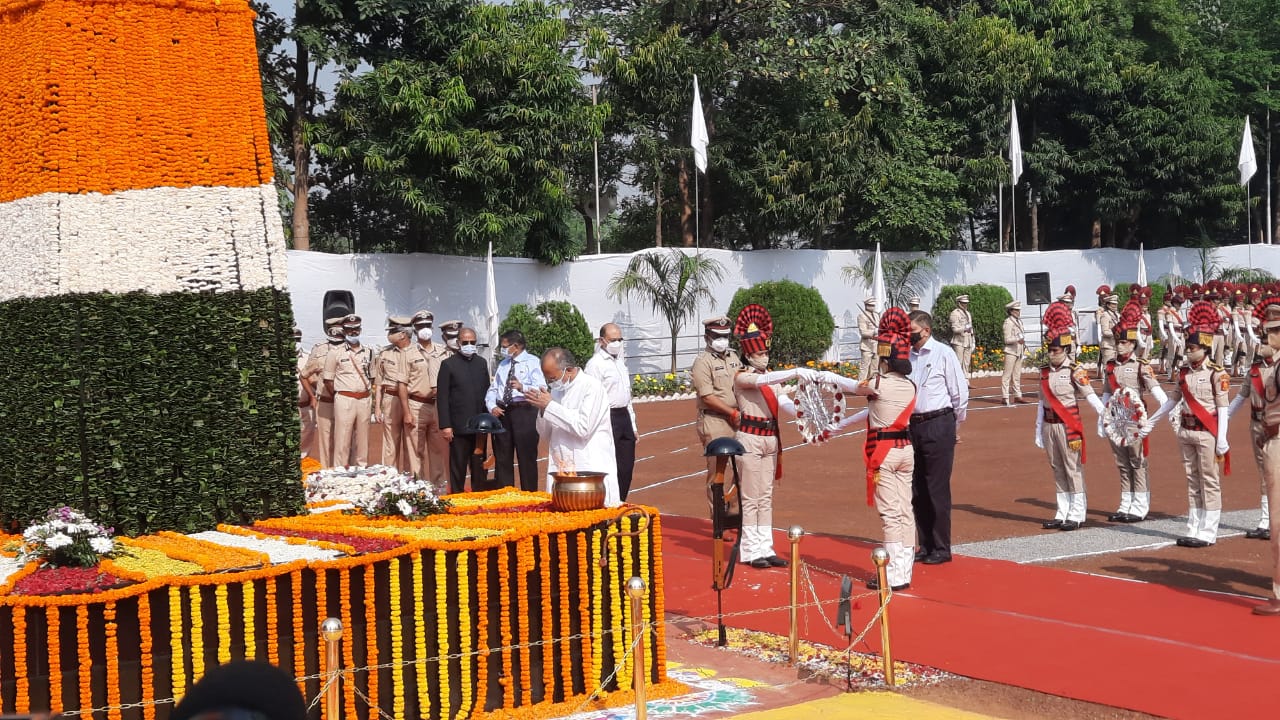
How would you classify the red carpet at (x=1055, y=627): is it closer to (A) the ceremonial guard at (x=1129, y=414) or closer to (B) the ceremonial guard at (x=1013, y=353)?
(A) the ceremonial guard at (x=1129, y=414)

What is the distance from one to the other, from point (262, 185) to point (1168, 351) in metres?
21.5

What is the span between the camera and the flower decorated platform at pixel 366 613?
5.48m

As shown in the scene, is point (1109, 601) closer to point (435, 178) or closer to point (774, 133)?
point (435, 178)

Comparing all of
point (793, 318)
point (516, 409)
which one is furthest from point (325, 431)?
point (793, 318)

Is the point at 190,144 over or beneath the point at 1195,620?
over

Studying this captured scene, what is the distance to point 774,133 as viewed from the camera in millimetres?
30078

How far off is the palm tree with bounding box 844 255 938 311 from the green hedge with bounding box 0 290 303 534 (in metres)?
A: 24.3

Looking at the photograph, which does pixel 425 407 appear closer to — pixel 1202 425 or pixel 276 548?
pixel 276 548

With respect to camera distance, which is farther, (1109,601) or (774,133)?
(774,133)

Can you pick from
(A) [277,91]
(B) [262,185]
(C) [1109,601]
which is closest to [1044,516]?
(C) [1109,601]

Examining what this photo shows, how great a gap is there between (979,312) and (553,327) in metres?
12.1

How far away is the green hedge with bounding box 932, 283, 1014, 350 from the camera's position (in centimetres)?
3038

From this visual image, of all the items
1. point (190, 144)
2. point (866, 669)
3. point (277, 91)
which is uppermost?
point (277, 91)

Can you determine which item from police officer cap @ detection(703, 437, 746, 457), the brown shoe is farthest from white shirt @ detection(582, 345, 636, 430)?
the brown shoe
